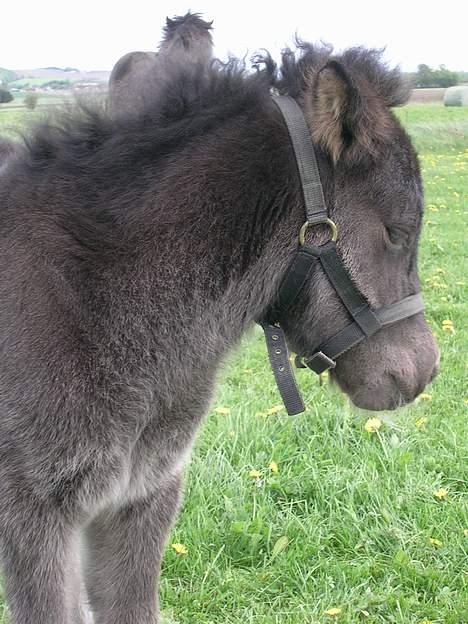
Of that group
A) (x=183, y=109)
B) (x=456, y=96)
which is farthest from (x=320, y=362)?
(x=456, y=96)

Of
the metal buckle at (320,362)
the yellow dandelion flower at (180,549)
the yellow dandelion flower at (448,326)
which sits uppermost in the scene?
the metal buckle at (320,362)

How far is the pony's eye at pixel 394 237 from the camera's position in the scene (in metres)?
2.19

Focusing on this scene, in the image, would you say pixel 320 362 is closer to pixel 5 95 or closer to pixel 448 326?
pixel 5 95

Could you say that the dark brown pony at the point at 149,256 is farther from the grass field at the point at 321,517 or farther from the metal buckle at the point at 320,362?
the grass field at the point at 321,517

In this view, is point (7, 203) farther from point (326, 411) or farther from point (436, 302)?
point (436, 302)

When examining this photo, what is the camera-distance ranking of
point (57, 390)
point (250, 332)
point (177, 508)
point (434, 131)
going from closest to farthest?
point (57, 390), point (250, 332), point (177, 508), point (434, 131)

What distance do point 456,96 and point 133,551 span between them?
29.1 m

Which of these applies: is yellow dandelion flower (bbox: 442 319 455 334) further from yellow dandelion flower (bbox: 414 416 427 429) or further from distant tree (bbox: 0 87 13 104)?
distant tree (bbox: 0 87 13 104)

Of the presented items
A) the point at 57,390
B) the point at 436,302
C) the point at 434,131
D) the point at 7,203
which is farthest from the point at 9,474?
the point at 434,131

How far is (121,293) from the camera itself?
2.17m

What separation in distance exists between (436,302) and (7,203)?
4.79 m

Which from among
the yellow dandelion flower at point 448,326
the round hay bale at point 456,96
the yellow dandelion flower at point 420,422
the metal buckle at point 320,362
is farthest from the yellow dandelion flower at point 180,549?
the round hay bale at point 456,96

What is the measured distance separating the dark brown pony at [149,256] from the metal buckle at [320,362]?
84mm

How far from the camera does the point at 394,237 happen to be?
7.19 ft
